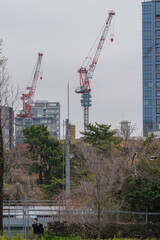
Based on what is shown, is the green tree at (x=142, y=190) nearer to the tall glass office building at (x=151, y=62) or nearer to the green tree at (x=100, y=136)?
the green tree at (x=100, y=136)

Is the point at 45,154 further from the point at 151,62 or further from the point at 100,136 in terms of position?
the point at 151,62

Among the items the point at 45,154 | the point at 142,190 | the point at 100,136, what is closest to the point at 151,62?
the point at 100,136

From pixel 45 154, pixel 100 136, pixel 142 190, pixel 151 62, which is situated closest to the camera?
pixel 142 190

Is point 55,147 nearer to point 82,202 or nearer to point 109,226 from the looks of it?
point 82,202

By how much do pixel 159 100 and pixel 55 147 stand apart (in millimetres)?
109458

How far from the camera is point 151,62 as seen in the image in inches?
6417

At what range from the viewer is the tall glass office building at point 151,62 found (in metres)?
161

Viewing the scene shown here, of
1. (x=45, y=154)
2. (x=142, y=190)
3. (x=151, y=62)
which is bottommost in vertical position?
(x=142, y=190)

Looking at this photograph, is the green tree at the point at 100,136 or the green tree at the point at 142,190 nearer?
the green tree at the point at 142,190

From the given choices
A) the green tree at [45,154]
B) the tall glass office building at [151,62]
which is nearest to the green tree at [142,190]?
the green tree at [45,154]

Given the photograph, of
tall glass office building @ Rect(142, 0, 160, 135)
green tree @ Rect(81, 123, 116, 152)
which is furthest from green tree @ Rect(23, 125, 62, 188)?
tall glass office building @ Rect(142, 0, 160, 135)

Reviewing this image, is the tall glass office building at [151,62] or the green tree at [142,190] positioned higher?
the tall glass office building at [151,62]

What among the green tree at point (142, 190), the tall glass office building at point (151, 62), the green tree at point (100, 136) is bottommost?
the green tree at point (142, 190)

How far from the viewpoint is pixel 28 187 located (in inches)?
1884
